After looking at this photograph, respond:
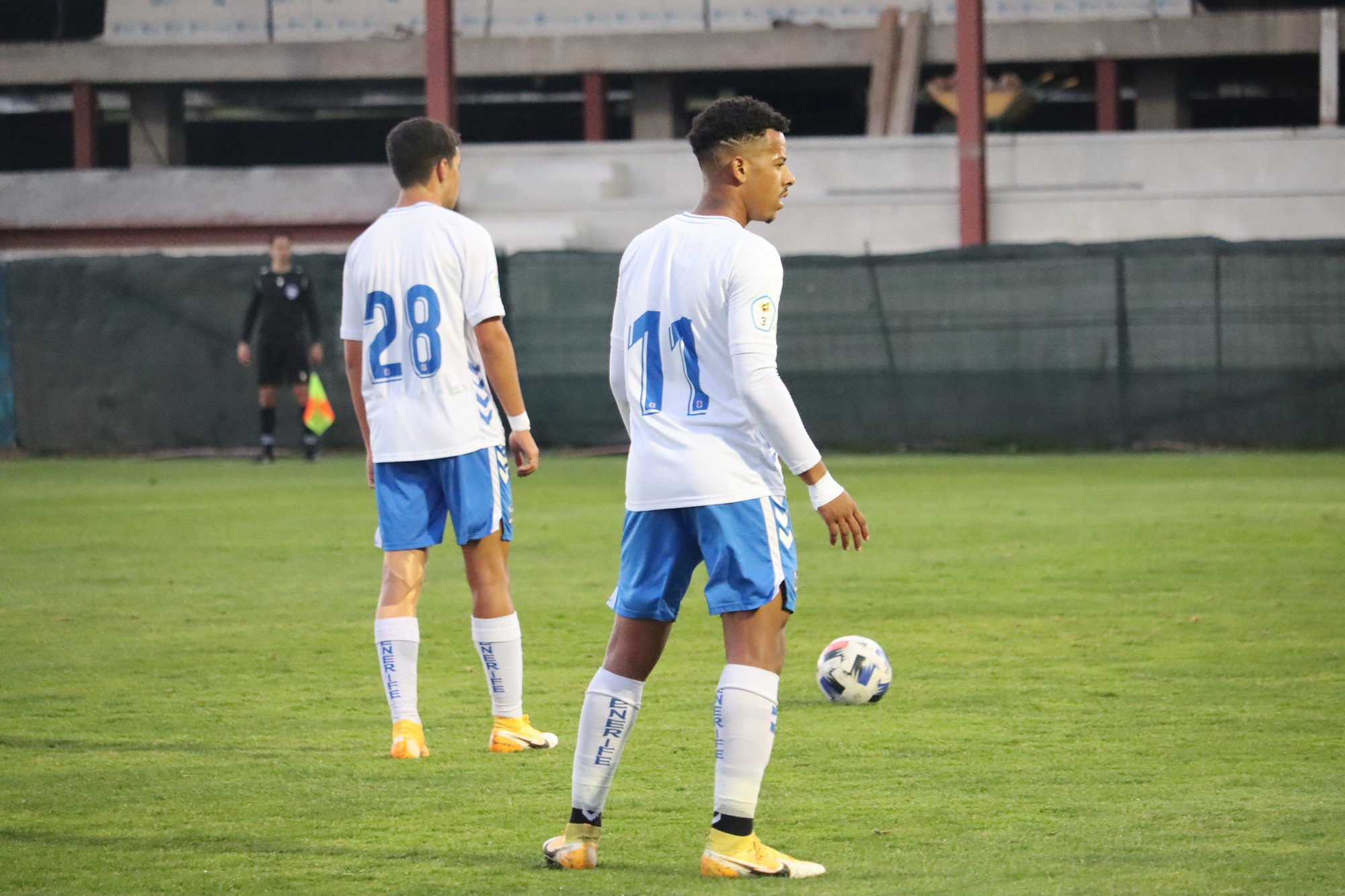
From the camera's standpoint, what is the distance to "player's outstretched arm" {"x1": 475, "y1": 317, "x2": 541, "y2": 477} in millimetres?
5809

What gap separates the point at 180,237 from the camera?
28.8m

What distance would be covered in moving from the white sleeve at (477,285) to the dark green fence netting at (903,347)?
1313cm

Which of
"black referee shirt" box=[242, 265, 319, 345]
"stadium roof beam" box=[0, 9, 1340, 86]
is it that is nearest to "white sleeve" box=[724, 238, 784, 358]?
"black referee shirt" box=[242, 265, 319, 345]

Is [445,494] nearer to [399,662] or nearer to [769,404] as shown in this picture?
[399,662]

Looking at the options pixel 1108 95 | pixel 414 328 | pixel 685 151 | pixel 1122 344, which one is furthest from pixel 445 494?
pixel 1108 95

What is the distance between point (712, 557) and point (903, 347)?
1479 centimetres

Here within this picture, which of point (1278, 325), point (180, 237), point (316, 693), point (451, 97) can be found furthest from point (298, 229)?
point (316, 693)

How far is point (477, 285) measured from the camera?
19.1 ft

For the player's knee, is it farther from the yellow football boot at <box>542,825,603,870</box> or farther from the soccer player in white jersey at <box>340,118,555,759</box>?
the yellow football boot at <box>542,825,603,870</box>

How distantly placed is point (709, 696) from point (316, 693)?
5.03 ft

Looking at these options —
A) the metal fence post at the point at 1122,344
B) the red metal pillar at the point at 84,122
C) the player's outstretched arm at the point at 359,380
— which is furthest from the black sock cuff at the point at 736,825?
the red metal pillar at the point at 84,122

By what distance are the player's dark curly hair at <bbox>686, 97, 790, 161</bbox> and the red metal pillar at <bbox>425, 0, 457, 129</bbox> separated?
20541 millimetres

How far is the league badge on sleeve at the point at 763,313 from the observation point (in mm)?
4129

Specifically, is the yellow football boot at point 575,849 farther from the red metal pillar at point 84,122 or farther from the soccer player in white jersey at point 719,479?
the red metal pillar at point 84,122
